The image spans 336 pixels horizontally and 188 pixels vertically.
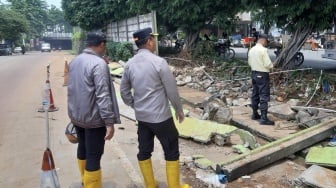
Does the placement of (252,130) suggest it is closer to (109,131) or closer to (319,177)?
(319,177)

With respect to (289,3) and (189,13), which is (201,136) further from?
(189,13)

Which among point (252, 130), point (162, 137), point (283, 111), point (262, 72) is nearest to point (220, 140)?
point (252, 130)

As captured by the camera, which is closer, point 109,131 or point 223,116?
point 109,131

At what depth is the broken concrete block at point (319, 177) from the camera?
14.0 ft

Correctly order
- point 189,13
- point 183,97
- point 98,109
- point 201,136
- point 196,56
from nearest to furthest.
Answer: point 98,109 → point 201,136 → point 183,97 → point 189,13 → point 196,56

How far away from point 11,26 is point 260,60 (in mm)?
61254

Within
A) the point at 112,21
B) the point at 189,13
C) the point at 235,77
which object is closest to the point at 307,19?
the point at 235,77

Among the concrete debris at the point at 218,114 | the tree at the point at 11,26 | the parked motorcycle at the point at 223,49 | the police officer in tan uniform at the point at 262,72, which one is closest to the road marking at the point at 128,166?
the concrete debris at the point at 218,114

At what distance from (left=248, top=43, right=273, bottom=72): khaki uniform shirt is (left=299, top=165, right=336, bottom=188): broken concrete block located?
2.95m

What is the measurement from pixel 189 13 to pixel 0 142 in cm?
1122

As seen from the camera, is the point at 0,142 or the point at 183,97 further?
the point at 183,97

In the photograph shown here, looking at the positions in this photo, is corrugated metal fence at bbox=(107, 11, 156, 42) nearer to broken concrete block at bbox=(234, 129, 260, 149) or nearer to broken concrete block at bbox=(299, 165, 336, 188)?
broken concrete block at bbox=(234, 129, 260, 149)

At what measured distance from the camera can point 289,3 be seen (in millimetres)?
10844

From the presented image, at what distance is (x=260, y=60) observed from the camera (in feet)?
23.7
